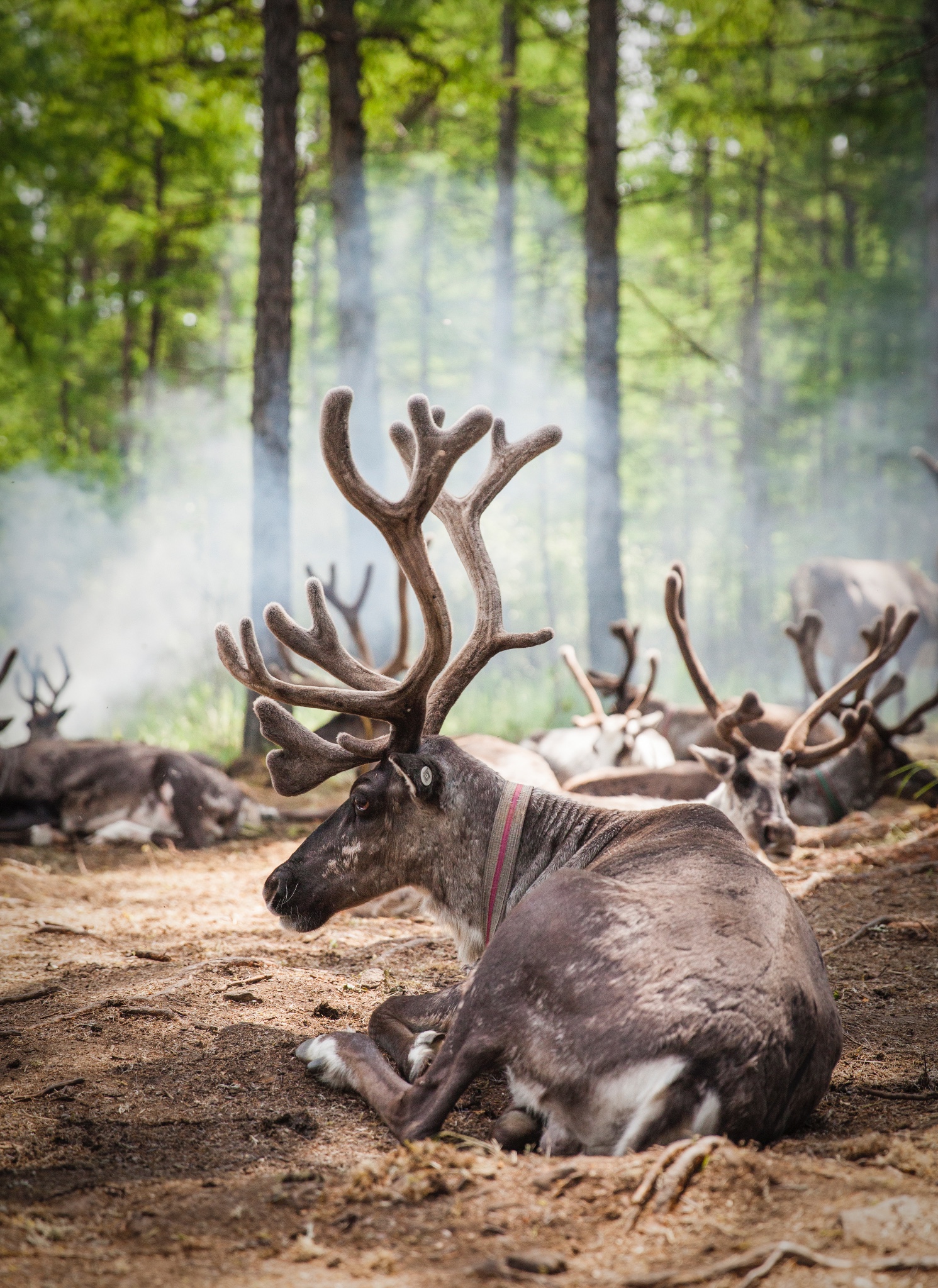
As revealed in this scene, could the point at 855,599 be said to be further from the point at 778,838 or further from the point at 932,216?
the point at 778,838

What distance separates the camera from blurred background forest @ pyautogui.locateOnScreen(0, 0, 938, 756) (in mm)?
13578

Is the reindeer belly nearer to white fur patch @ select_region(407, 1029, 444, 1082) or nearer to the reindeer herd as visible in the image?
the reindeer herd

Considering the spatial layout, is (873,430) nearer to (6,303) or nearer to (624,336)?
(624,336)

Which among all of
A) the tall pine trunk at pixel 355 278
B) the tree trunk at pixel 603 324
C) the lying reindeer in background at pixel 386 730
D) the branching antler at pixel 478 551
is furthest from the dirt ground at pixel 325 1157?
the tree trunk at pixel 603 324

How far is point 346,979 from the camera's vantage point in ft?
13.3

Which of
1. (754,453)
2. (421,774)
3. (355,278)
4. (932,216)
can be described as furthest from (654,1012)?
(754,453)

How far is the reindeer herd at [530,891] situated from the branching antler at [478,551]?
0.03ft

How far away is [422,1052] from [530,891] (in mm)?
588

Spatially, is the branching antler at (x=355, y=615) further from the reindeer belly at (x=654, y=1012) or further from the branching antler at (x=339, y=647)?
the reindeer belly at (x=654, y=1012)

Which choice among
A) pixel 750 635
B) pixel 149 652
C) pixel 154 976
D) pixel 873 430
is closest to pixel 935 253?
pixel 873 430

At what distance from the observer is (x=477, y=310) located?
27000mm

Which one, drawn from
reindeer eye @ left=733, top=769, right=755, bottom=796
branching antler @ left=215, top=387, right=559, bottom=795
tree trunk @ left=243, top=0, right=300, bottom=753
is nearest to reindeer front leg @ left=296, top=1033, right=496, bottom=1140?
branching antler @ left=215, top=387, right=559, bottom=795

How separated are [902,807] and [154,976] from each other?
22.7ft

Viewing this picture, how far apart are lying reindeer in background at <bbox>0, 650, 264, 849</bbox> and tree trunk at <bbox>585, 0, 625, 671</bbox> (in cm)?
572
